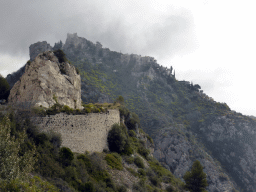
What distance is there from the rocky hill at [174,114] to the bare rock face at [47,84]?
143 ft

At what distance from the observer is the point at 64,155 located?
15.2 meters

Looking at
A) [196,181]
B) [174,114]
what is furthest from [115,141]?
[174,114]

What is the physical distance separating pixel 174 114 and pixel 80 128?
73668 millimetres

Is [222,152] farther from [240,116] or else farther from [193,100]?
[193,100]

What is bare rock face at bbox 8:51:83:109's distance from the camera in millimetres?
20094

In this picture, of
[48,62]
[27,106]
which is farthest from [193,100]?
[27,106]

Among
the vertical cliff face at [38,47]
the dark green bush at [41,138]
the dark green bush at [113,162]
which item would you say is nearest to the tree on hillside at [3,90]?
the dark green bush at [41,138]

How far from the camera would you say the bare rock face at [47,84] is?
→ 20.1 meters

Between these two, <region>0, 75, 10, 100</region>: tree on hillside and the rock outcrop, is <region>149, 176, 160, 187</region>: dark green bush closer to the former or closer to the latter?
<region>0, 75, 10, 100</region>: tree on hillside

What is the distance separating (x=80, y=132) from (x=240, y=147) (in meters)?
74.6

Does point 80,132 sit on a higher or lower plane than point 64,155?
higher

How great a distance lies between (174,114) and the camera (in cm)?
8850

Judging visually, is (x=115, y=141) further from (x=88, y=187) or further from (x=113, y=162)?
(x=88, y=187)

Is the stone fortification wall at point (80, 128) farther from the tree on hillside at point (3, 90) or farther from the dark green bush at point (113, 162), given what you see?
the tree on hillside at point (3, 90)
